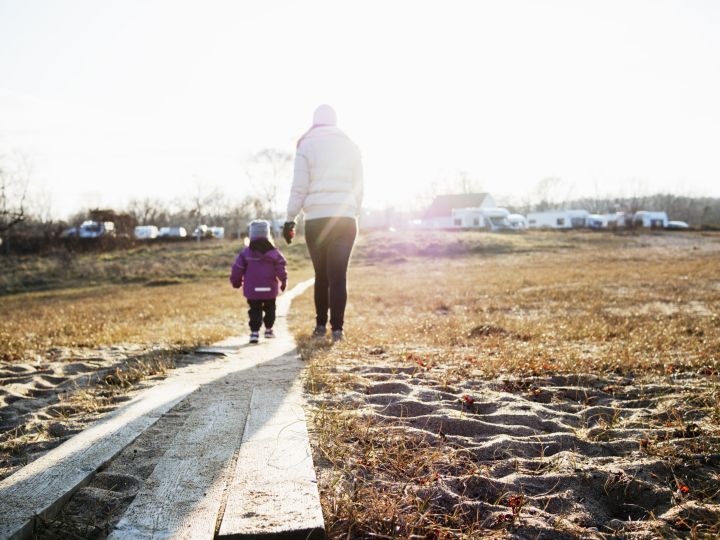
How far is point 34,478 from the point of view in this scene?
7.00 feet

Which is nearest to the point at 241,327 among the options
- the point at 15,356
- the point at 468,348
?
the point at 15,356

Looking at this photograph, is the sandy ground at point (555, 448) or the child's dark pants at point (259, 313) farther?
the child's dark pants at point (259, 313)

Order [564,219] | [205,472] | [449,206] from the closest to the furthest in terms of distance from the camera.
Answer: [205,472], [564,219], [449,206]

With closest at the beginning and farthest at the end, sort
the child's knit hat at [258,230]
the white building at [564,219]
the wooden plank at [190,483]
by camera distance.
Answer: the wooden plank at [190,483]
the child's knit hat at [258,230]
the white building at [564,219]

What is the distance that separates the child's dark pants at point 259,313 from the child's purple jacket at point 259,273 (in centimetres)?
9

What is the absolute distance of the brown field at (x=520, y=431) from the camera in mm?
1860

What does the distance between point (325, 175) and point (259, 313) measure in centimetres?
212

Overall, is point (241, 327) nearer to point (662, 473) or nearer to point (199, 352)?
point (199, 352)

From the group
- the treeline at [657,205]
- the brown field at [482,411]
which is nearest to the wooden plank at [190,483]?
the brown field at [482,411]

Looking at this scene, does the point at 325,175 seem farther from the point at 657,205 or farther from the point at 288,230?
the point at 657,205

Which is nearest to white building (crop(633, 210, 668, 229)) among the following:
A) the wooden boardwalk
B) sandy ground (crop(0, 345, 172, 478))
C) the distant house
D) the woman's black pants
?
the distant house

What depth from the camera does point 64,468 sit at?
2236mm

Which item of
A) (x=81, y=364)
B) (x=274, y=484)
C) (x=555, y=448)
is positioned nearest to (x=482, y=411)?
(x=555, y=448)

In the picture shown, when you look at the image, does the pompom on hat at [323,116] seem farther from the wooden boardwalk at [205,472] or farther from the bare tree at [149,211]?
the bare tree at [149,211]
